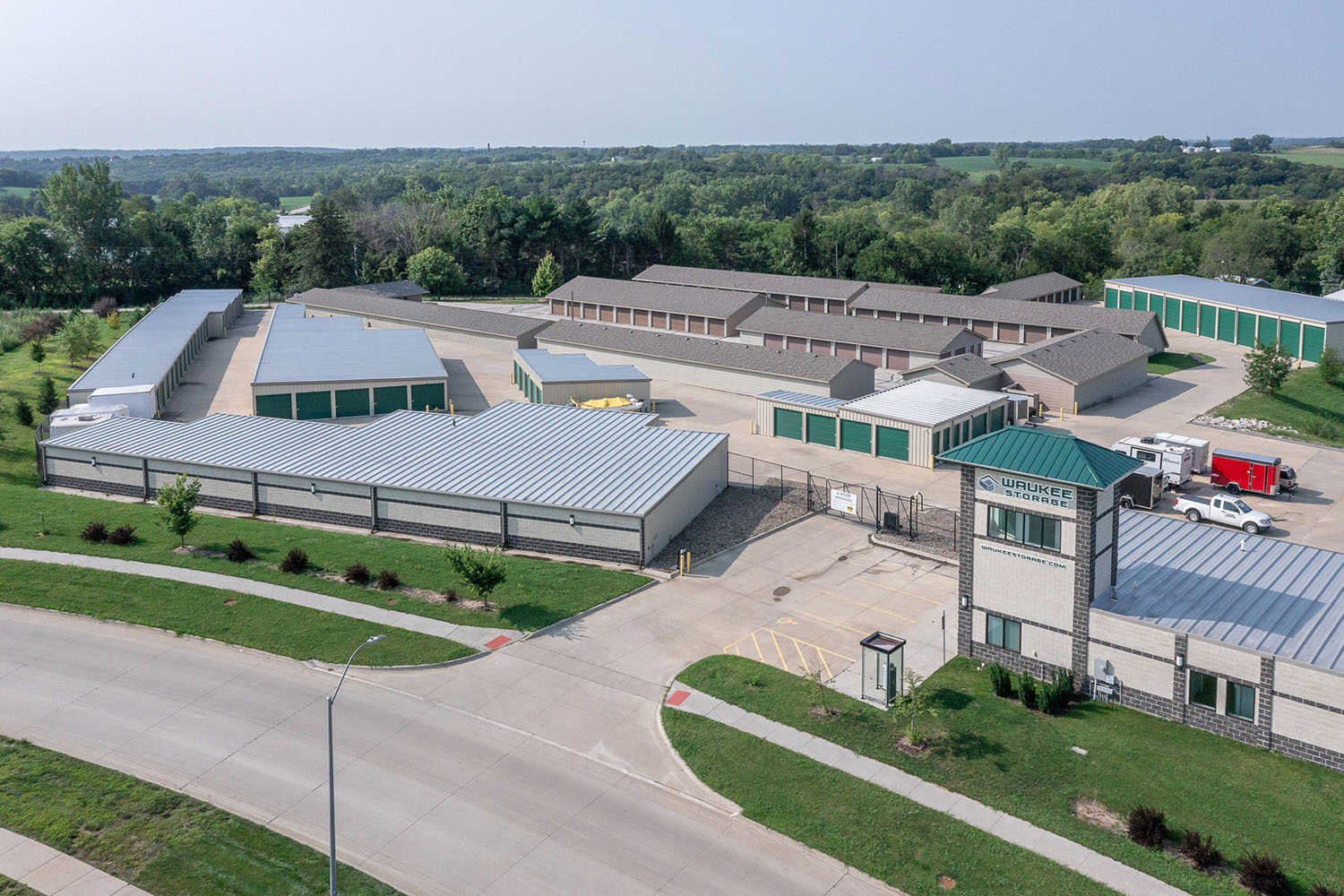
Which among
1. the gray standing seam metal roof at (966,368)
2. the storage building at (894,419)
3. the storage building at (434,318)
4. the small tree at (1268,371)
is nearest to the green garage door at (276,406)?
the storage building at (434,318)

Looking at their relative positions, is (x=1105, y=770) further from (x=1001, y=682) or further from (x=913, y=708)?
(x=913, y=708)

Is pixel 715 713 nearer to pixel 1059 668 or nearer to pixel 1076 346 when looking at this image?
pixel 1059 668

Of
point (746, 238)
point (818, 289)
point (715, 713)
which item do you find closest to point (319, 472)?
point (715, 713)

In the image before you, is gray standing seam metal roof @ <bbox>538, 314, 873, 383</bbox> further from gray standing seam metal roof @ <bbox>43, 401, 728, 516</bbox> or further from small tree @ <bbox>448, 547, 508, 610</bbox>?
small tree @ <bbox>448, 547, 508, 610</bbox>

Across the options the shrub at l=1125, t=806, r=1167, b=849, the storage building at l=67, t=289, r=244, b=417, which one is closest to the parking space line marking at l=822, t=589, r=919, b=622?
the shrub at l=1125, t=806, r=1167, b=849

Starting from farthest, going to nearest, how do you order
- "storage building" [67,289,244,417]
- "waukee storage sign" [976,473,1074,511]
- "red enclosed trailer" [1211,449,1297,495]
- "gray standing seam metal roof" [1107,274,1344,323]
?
1. "gray standing seam metal roof" [1107,274,1344,323]
2. "storage building" [67,289,244,417]
3. "red enclosed trailer" [1211,449,1297,495]
4. "waukee storage sign" [976,473,1074,511]

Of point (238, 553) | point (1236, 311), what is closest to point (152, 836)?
point (238, 553)

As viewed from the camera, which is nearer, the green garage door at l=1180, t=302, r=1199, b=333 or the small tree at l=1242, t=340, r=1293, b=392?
the small tree at l=1242, t=340, r=1293, b=392
